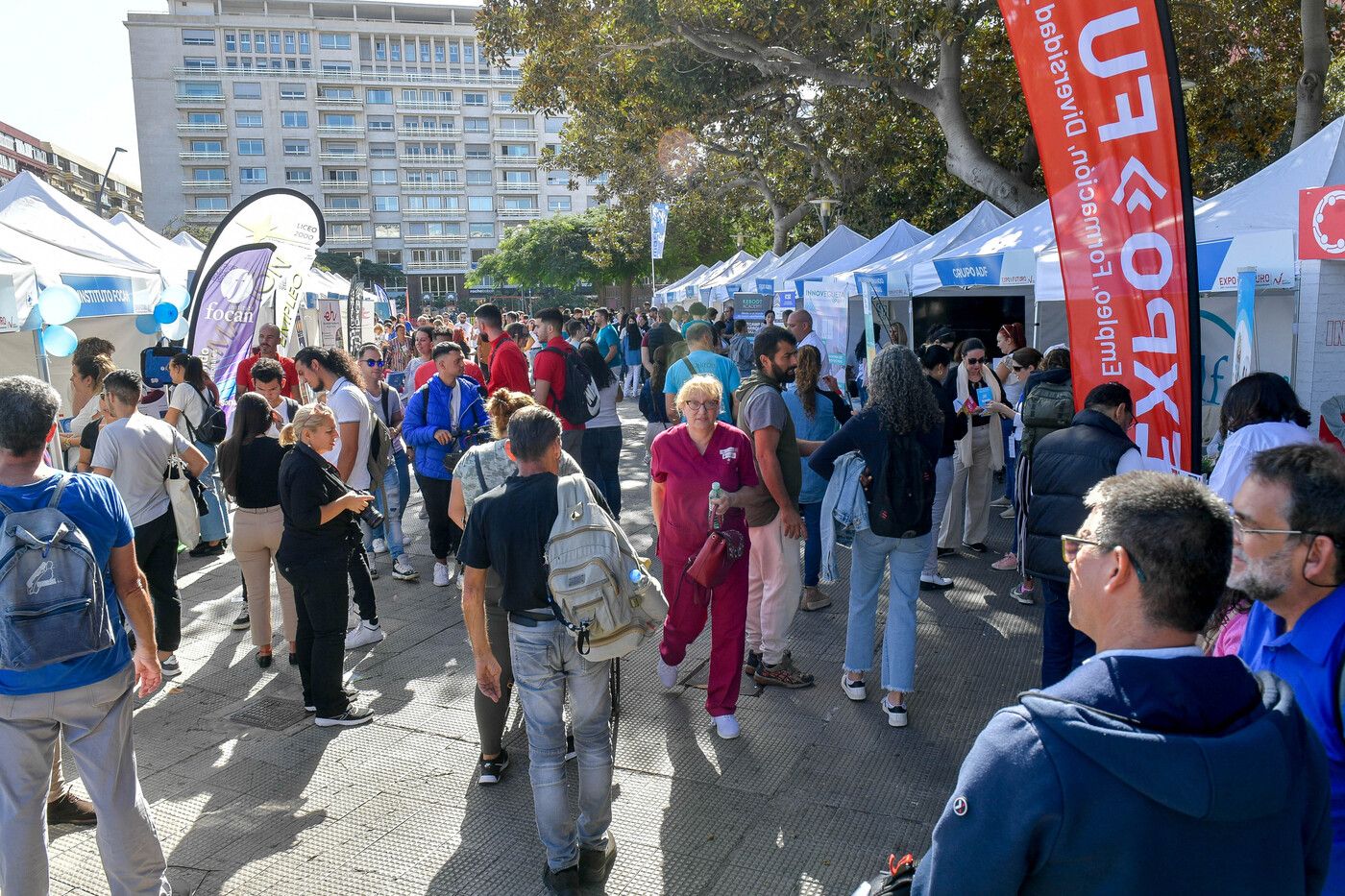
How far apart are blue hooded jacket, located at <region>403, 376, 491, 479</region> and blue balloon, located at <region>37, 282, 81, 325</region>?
2702 mm

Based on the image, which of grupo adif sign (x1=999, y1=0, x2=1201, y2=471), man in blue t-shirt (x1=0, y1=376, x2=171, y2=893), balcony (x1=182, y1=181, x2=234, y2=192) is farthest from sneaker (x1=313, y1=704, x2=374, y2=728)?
balcony (x1=182, y1=181, x2=234, y2=192)

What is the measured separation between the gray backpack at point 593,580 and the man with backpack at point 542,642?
0.22 feet

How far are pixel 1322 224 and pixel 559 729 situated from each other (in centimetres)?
497

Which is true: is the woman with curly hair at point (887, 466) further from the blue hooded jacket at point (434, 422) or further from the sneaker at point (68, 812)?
the sneaker at point (68, 812)

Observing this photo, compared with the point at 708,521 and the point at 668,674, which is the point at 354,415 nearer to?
the point at 668,674

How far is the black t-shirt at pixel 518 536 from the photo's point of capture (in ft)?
10.4

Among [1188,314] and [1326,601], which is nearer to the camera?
[1326,601]

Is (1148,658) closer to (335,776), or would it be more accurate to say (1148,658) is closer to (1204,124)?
(335,776)

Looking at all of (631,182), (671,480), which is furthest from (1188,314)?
(631,182)

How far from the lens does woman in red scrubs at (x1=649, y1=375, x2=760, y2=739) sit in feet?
14.3

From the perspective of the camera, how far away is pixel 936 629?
228 inches

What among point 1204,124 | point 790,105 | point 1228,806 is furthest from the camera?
point 790,105

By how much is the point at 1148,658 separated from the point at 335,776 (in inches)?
153

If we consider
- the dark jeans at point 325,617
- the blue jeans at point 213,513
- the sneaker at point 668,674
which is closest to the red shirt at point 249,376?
the blue jeans at point 213,513
